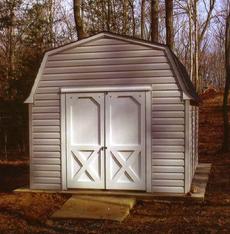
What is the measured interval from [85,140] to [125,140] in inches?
36.7

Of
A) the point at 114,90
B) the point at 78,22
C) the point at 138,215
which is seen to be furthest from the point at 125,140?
the point at 78,22

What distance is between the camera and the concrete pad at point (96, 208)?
28.8ft

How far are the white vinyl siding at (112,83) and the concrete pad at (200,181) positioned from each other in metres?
0.42

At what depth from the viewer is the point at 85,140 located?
35.0 feet

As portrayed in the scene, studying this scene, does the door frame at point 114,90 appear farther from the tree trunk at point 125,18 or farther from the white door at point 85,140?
the tree trunk at point 125,18

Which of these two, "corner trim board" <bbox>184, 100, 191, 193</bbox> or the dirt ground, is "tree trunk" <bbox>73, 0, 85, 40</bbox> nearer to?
the dirt ground

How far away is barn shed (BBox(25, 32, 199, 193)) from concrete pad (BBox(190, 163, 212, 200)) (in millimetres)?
320

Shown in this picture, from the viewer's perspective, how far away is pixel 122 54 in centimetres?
1048

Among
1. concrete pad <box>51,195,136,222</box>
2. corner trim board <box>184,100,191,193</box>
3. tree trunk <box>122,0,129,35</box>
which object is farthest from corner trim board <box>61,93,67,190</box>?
tree trunk <box>122,0,129,35</box>

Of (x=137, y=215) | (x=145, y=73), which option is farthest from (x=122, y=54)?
(x=137, y=215)

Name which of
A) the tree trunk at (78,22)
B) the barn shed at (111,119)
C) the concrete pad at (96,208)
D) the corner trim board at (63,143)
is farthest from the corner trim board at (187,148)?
the tree trunk at (78,22)

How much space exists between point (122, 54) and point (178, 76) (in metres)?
1.37

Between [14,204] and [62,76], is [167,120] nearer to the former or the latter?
[62,76]

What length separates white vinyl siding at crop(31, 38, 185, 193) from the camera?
1020cm
